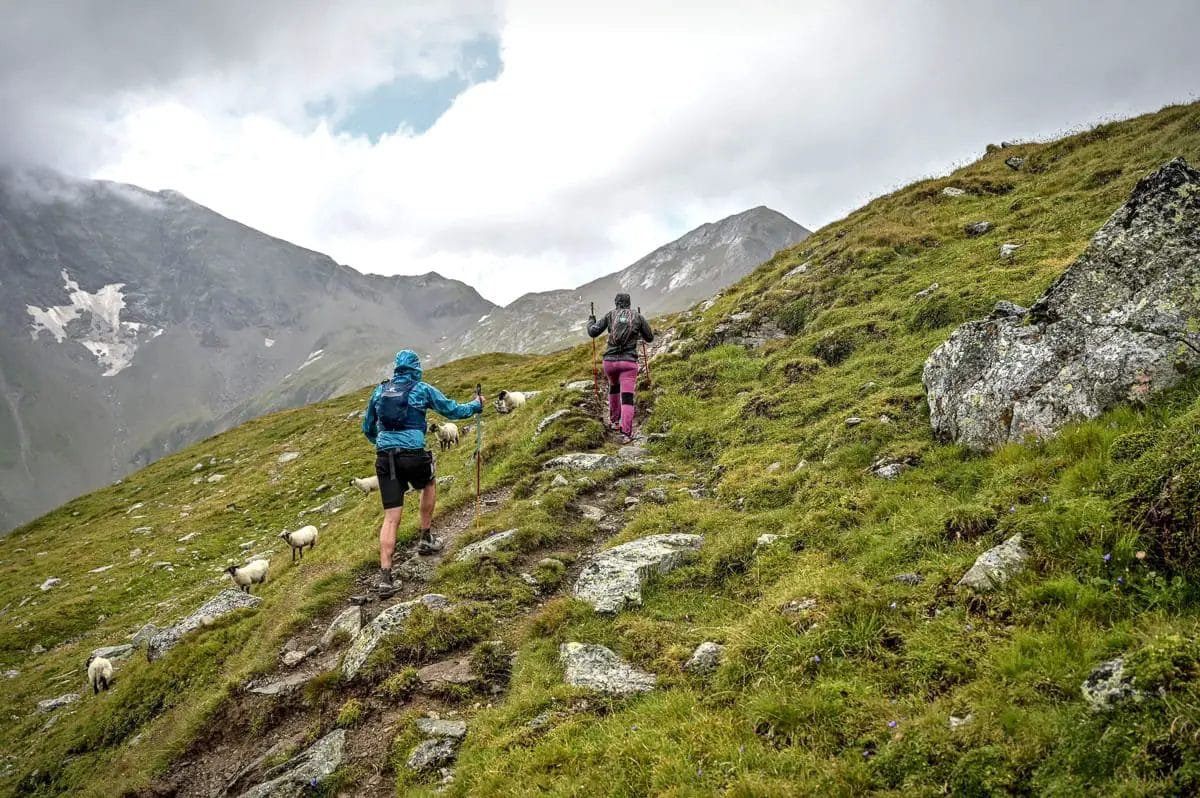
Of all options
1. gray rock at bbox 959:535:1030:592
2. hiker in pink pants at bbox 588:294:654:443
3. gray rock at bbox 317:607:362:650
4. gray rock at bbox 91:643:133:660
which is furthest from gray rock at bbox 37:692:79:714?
gray rock at bbox 959:535:1030:592

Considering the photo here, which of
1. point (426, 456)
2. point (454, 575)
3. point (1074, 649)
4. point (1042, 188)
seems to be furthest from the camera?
point (1042, 188)

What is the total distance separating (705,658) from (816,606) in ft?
4.89

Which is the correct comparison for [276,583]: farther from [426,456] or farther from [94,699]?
[426,456]

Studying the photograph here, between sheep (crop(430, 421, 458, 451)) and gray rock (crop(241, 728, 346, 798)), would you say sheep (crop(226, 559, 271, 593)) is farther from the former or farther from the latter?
gray rock (crop(241, 728, 346, 798))

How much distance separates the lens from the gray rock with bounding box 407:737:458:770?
7715mm

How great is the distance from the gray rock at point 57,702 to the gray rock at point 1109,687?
22.8 meters

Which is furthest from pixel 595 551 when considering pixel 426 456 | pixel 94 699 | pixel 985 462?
pixel 94 699

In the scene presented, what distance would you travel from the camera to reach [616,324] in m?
18.7

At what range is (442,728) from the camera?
27.1 ft

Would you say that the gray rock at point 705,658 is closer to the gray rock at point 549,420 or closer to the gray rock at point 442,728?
the gray rock at point 442,728

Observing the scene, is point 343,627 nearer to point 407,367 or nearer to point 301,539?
point 407,367

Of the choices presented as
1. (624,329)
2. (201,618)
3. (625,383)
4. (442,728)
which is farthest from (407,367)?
(201,618)

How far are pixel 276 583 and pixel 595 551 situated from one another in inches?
439

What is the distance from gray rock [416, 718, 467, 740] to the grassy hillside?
0.26 metres
